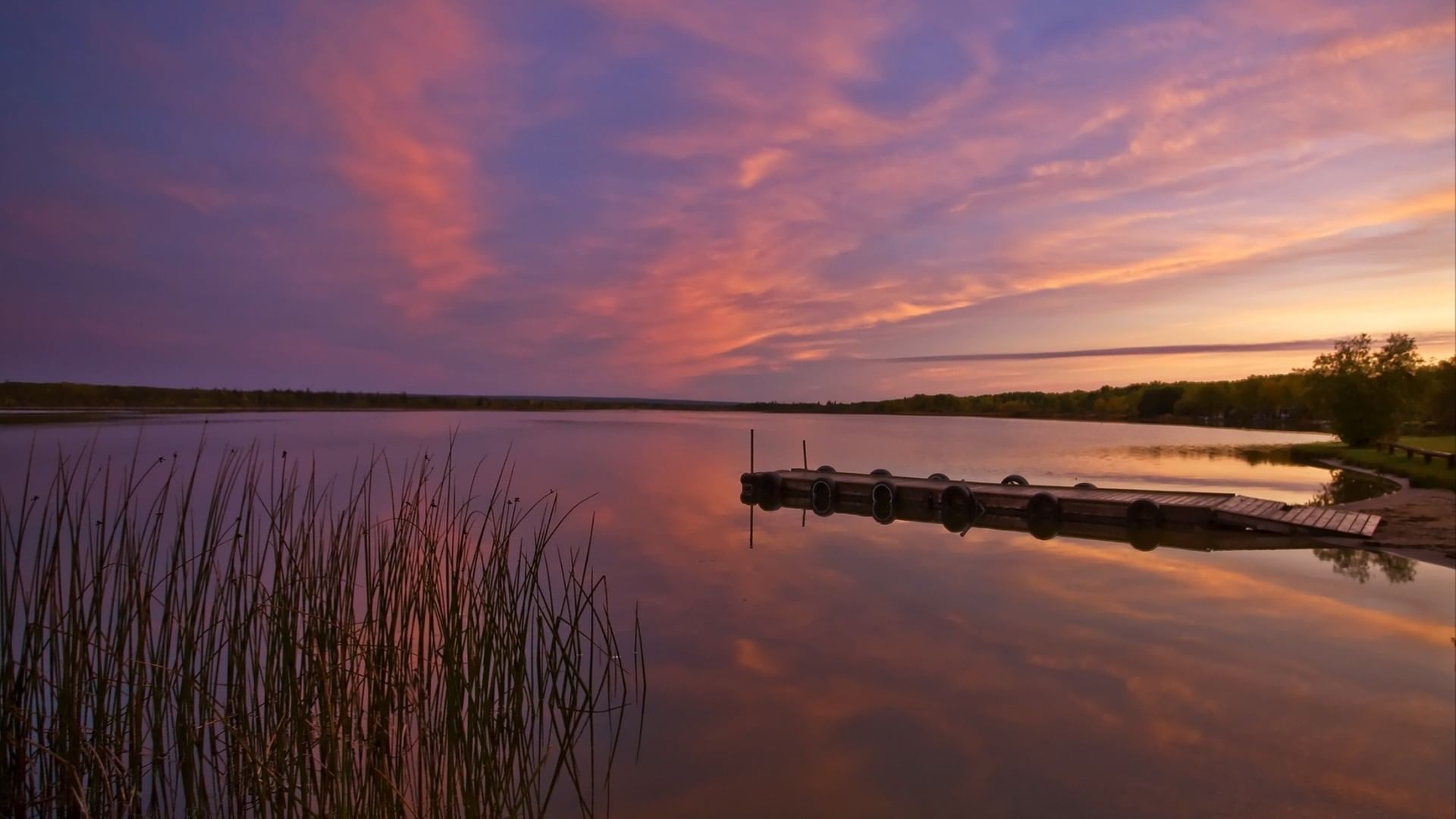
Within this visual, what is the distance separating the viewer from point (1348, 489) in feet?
64.6

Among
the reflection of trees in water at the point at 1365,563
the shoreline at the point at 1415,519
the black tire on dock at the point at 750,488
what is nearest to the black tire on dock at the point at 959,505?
the black tire on dock at the point at 750,488

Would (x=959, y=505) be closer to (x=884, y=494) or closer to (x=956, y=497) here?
(x=956, y=497)

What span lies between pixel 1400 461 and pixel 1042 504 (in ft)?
45.9

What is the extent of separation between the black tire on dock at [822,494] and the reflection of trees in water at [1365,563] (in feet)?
32.0

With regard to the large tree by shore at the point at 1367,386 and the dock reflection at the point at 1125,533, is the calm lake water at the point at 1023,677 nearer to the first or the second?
the dock reflection at the point at 1125,533

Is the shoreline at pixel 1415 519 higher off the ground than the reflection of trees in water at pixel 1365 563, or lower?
higher

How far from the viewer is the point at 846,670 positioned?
689 centimetres

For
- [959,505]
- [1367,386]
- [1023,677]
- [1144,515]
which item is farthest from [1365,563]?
[1367,386]

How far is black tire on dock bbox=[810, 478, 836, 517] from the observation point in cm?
1916

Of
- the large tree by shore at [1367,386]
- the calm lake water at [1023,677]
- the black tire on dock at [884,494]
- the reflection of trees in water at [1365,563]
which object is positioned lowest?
the calm lake water at [1023,677]

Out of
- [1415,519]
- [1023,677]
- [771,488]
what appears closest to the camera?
[1023,677]

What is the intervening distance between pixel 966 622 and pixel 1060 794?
3.79 metres

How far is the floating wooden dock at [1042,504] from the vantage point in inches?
543

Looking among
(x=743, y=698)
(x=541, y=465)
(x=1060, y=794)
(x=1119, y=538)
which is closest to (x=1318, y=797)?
(x=1060, y=794)
